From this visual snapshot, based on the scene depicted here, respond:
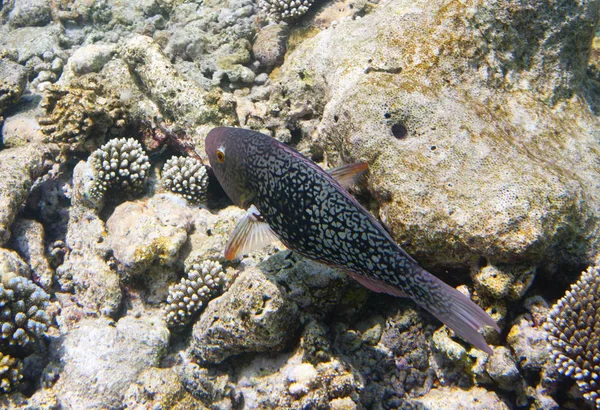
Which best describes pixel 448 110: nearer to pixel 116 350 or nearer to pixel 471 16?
pixel 471 16

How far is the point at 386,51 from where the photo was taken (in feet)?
13.8

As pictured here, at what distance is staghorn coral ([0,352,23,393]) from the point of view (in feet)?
12.4

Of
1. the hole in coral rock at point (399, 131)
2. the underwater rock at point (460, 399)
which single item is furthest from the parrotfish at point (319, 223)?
the underwater rock at point (460, 399)

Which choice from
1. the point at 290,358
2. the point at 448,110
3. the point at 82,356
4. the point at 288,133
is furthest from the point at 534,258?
the point at 82,356

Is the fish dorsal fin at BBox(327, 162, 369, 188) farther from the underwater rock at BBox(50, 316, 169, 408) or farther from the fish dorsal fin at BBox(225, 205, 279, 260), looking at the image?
the underwater rock at BBox(50, 316, 169, 408)

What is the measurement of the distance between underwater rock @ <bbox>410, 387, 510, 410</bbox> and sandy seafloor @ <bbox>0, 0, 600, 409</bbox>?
0.02 m

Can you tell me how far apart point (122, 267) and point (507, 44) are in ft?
17.5

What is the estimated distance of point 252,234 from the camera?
128 inches

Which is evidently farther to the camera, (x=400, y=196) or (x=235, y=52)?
(x=235, y=52)

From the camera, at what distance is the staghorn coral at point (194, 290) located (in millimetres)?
4426

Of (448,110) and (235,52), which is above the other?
(448,110)

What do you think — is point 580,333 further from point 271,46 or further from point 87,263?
point 271,46

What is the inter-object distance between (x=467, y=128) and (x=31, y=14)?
1173 centimetres

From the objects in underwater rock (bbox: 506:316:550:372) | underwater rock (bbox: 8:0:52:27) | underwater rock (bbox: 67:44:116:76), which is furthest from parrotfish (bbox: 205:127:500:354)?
underwater rock (bbox: 8:0:52:27)
